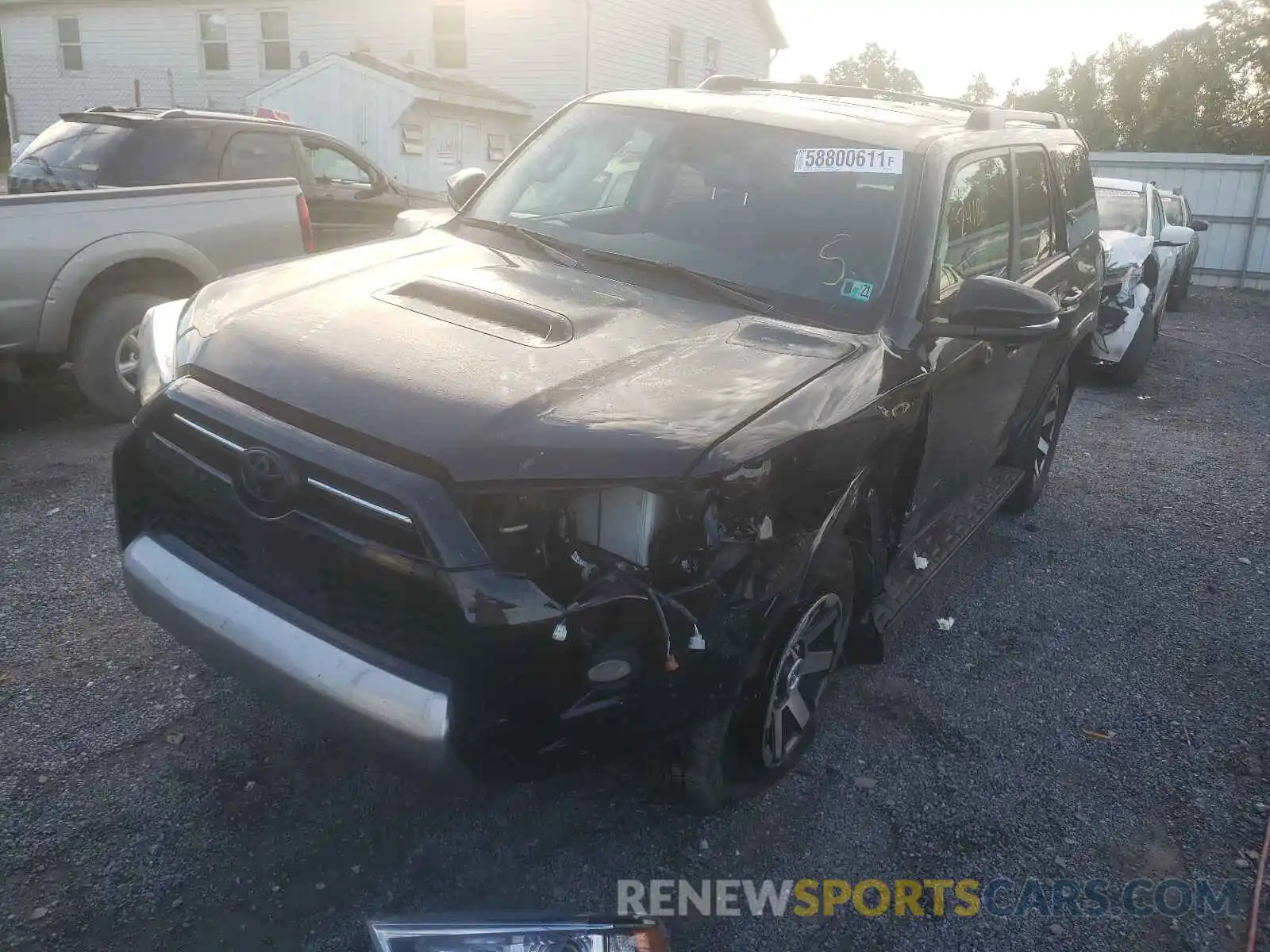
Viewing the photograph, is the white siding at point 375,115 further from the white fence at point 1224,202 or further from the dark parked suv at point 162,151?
the white fence at point 1224,202

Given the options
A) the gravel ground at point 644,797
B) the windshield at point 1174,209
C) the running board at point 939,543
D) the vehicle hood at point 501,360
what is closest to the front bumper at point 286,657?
the gravel ground at point 644,797

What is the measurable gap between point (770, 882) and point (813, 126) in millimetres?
2529

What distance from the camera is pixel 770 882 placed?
2709 mm

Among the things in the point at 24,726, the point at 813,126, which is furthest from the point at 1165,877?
the point at 24,726

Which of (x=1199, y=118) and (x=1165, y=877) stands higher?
(x=1199, y=118)

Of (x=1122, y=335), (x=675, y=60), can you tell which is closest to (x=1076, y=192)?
(x=1122, y=335)

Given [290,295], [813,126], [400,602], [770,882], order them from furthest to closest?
1. [813,126]
2. [290,295]
3. [770,882]
4. [400,602]

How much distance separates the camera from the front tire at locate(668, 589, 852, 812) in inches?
104

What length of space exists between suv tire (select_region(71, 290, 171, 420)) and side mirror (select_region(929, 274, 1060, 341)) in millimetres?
4481

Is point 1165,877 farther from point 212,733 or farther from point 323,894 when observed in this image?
point 212,733

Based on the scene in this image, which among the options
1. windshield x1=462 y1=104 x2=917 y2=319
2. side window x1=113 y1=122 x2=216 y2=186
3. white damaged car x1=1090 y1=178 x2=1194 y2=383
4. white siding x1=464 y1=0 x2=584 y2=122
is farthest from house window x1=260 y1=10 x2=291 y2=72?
windshield x1=462 y1=104 x2=917 y2=319

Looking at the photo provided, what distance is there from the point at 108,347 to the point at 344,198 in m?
3.60

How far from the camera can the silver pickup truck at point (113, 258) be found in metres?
5.16

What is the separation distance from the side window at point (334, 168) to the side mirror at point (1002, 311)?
21.6ft
